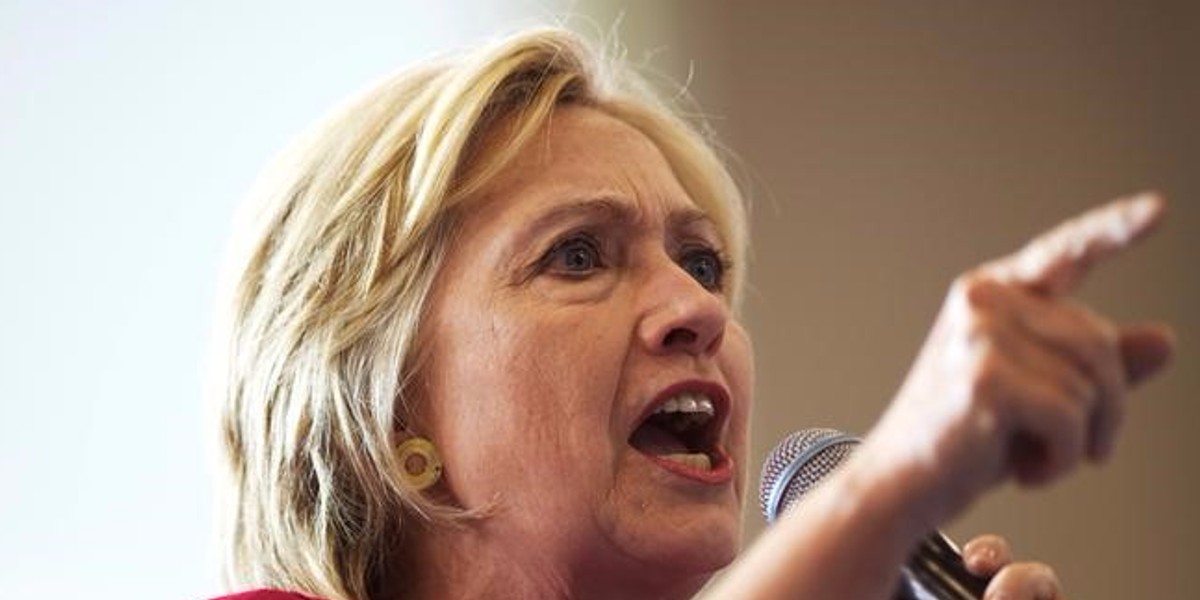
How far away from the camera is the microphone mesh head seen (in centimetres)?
146

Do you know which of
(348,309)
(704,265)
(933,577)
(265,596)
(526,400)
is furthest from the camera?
(704,265)

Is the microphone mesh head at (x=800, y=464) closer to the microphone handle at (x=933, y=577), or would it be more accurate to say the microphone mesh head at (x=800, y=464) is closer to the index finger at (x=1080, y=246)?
the microphone handle at (x=933, y=577)

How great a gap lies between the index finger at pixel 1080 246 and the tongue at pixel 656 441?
79cm

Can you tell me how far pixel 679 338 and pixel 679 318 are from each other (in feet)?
0.09

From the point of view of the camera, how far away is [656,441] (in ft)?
5.35

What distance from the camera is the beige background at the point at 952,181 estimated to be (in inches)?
121

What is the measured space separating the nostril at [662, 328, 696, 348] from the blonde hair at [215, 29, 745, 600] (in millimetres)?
230

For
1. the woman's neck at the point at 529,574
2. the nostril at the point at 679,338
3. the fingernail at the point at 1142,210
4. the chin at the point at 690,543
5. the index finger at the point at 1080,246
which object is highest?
the fingernail at the point at 1142,210

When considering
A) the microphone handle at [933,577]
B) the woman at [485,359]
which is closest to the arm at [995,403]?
the microphone handle at [933,577]

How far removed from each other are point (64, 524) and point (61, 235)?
354 millimetres

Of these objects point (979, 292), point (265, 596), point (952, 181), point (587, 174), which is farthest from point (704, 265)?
point (952, 181)

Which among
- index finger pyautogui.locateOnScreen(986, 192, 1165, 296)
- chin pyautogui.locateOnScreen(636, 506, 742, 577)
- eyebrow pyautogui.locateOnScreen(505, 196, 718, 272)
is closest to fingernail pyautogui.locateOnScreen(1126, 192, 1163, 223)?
index finger pyautogui.locateOnScreen(986, 192, 1165, 296)

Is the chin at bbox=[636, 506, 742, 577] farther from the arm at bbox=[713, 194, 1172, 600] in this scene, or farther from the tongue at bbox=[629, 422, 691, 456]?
the arm at bbox=[713, 194, 1172, 600]

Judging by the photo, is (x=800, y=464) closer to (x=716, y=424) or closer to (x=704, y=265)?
(x=716, y=424)
